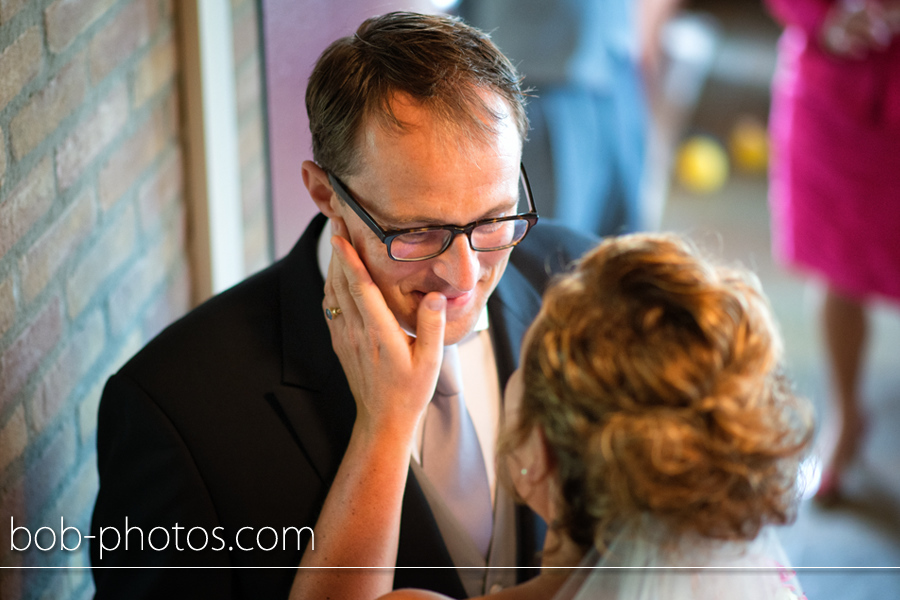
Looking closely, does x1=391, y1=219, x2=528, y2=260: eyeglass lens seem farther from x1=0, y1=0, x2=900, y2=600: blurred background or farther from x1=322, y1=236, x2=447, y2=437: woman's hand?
x1=0, y1=0, x2=900, y2=600: blurred background

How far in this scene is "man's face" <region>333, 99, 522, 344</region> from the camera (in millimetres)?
954

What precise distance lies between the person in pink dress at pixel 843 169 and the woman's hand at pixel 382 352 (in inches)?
63.9

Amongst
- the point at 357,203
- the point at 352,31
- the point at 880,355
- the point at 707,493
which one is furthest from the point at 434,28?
the point at 880,355

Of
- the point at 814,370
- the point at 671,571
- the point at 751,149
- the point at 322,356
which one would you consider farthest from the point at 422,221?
the point at 751,149

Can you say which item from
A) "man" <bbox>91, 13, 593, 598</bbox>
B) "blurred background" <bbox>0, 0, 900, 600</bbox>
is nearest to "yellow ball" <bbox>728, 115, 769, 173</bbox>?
"blurred background" <bbox>0, 0, 900, 600</bbox>

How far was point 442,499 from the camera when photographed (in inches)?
44.4

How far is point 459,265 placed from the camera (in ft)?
3.29

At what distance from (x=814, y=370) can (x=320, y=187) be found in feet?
7.90

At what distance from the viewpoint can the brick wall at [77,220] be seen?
3.50 ft

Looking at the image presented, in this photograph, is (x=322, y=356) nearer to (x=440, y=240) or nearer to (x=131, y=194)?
(x=440, y=240)

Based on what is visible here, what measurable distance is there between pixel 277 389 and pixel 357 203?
0.88 ft

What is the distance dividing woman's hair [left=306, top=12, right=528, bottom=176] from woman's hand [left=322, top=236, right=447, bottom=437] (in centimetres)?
14

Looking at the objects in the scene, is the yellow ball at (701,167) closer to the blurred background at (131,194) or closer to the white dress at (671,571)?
the blurred background at (131,194)

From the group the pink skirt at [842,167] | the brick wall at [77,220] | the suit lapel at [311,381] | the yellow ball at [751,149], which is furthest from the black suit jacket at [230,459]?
A: the yellow ball at [751,149]
